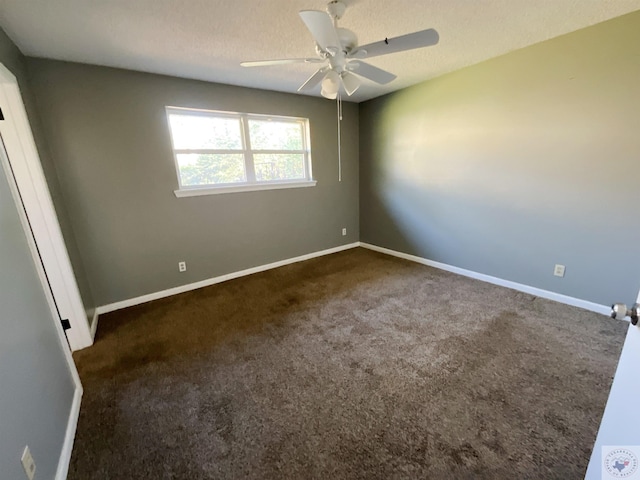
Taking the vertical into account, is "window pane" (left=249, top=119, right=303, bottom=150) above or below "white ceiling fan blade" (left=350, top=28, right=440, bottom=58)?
below

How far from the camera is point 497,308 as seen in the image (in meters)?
2.62

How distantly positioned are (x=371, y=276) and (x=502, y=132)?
209cm

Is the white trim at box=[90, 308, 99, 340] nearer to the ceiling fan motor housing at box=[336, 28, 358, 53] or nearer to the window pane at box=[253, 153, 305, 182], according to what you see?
the window pane at box=[253, 153, 305, 182]

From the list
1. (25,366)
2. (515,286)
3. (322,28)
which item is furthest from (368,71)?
(515,286)

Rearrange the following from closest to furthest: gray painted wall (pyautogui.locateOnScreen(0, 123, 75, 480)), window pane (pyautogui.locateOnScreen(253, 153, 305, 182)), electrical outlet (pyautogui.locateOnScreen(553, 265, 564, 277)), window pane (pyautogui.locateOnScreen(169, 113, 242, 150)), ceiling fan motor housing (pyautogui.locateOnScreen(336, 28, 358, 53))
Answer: gray painted wall (pyautogui.locateOnScreen(0, 123, 75, 480)) < ceiling fan motor housing (pyautogui.locateOnScreen(336, 28, 358, 53)) < electrical outlet (pyautogui.locateOnScreen(553, 265, 564, 277)) < window pane (pyautogui.locateOnScreen(169, 113, 242, 150)) < window pane (pyautogui.locateOnScreen(253, 153, 305, 182))

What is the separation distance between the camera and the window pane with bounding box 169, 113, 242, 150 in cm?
298

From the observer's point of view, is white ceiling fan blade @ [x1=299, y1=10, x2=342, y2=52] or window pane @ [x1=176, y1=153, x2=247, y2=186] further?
window pane @ [x1=176, y1=153, x2=247, y2=186]

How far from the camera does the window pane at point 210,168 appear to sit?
10.1ft

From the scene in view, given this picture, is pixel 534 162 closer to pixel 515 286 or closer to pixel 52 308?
pixel 515 286

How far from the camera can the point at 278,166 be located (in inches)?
147

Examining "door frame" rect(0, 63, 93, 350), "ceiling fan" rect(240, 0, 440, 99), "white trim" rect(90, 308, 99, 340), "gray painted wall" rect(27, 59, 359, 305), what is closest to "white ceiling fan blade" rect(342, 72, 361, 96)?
"ceiling fan" rect(240, 0, 440, 99)

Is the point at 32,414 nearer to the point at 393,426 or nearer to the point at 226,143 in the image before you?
the point at 393,426

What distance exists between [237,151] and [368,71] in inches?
77.7

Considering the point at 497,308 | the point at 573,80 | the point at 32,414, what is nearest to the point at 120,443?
the point at 32,414
